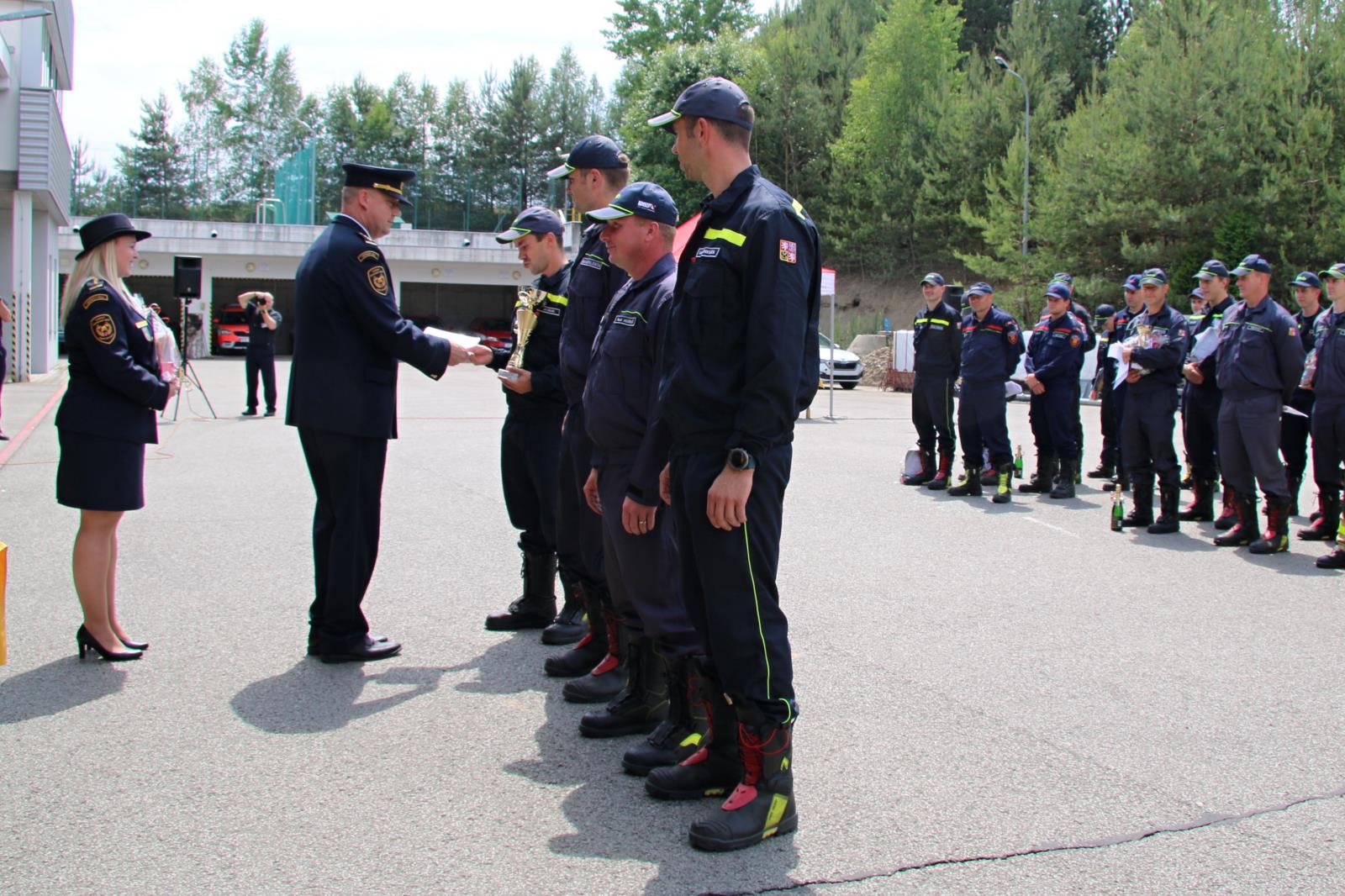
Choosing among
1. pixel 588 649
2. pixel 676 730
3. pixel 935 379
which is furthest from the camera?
pixel 935 379

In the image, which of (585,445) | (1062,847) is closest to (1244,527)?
(585,445)

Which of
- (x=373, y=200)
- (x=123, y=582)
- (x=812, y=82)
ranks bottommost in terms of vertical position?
(x=123, y=582)

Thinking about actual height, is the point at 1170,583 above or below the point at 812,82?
below

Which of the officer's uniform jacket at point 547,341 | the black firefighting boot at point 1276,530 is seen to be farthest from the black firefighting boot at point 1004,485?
the officer's uniform jacket at point 547,341

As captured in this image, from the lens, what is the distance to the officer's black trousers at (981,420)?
37.4ft

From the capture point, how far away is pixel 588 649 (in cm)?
537

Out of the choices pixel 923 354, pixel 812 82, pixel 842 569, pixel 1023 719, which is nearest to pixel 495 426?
pixel 923 354

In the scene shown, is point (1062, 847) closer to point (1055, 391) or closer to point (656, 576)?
point (656, 576)

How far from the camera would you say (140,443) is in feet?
17.6

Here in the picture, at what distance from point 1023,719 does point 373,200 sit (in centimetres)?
363

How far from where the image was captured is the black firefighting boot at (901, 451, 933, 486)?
A: 1198 centimetres

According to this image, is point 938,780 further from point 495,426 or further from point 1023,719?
point 495,426

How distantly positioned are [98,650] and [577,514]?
221cm

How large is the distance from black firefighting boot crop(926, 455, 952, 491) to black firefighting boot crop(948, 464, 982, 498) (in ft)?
0.78
